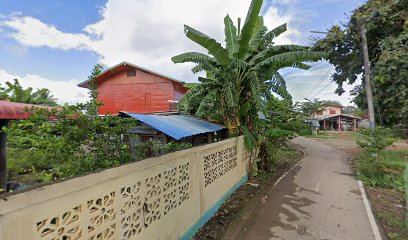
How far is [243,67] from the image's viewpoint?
7031mm

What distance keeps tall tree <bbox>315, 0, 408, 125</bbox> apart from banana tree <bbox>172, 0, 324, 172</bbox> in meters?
4.14

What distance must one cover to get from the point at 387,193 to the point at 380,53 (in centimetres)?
817

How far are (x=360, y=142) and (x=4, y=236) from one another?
11.3 meters

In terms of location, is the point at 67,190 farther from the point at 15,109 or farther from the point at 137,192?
the point at 15,109

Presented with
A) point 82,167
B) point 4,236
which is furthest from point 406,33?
point 4,236

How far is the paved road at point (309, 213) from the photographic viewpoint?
14.5ft

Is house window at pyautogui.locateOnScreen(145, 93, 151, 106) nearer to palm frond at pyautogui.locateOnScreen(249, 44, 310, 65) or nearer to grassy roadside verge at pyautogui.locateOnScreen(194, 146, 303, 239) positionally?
grassy roadside verge at pyautogui.locateOnScreen(194, 146, 303, 239)

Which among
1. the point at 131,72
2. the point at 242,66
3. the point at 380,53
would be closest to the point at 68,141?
the point at 242,66

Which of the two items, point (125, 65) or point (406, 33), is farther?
point (125, 65)

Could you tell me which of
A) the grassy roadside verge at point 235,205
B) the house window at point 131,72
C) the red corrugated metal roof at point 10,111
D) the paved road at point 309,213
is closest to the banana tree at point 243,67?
the grassy roadside verge at point 235,205

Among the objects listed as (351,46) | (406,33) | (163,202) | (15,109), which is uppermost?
(351,46)

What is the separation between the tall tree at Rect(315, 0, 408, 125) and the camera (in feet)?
29.2

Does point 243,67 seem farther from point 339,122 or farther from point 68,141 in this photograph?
point 339,122

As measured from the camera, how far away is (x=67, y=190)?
6.50 ft
